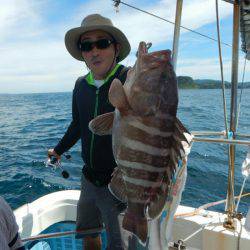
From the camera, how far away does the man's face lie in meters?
2.53

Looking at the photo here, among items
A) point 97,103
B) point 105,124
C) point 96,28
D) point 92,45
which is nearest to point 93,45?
point 92,45

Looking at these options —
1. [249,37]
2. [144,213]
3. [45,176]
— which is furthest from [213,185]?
[144,213]

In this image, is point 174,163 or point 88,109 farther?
point 88,109

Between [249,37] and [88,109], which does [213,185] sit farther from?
[88,109]

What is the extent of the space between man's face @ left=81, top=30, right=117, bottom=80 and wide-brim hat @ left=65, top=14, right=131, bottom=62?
0.05m

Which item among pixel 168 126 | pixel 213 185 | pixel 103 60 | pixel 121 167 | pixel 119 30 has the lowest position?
pixel 213 185

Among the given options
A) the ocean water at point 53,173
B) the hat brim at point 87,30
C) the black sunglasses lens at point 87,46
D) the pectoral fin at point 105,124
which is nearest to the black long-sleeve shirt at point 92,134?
the hat brim at point 87,30

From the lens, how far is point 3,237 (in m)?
1.69

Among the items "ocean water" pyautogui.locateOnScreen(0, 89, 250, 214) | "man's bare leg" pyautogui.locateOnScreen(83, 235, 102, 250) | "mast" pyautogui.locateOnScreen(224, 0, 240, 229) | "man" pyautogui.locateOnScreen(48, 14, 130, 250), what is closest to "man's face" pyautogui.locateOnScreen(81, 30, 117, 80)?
"man" pyautogui.locateOnScreen(48, 14, 130, 250)

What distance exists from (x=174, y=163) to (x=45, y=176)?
788 cm

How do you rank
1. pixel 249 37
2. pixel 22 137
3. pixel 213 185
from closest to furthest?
pixel 249 37 < pixel 213 185 < pixel 22 137

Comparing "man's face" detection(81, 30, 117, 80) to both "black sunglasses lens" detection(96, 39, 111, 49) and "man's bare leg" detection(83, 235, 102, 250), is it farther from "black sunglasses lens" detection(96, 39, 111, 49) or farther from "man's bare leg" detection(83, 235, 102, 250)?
"man's bare leg" detection(83, 235, 102, 250)

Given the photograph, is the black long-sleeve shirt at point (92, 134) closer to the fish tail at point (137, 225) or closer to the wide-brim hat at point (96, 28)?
the wide-brim hat at point (96, 28)

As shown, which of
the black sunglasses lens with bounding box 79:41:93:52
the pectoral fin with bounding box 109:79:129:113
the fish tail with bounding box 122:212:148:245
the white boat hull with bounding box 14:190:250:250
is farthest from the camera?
the white boat hull with bounding box 14:190:250:250
